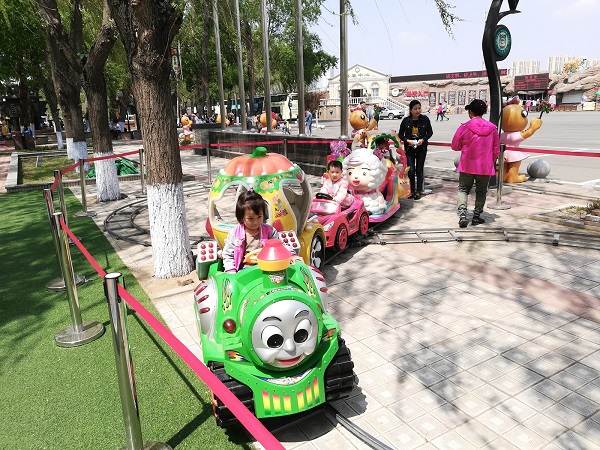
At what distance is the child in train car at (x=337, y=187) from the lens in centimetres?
692

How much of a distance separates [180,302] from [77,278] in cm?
176

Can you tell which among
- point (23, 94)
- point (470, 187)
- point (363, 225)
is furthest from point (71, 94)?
point (23, 94)

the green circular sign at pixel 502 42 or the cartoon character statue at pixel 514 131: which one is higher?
the green circular sign at pixel 502 42

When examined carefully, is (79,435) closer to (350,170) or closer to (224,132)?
(350,170)

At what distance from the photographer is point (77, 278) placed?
20.0 ft

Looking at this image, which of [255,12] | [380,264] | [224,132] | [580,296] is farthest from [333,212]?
[255,12]

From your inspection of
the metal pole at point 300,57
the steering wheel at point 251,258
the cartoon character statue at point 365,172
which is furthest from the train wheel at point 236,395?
the metal pole at point 300,57

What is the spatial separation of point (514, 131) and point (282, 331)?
9.98m

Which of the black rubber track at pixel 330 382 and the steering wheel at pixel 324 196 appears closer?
the black rubber track at pixel 330 382

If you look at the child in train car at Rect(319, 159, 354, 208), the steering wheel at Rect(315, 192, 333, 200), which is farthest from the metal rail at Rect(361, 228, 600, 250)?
the steering wheel at Rect(315, 192, 333, 200)

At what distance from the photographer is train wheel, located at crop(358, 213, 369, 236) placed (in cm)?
724

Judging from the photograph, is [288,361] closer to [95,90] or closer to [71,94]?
[95,90]

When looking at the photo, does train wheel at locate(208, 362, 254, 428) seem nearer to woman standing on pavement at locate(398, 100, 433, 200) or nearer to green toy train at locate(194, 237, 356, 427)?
green toy train at locate(194, 237, 356, 427)

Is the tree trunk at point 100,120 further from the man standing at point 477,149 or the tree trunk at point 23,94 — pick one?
the tree trunk at point 23,94
